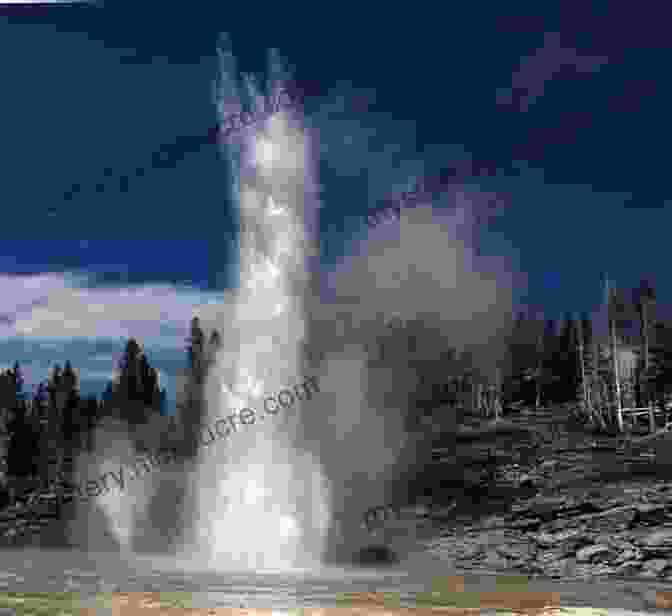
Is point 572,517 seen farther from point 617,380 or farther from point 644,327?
point 644,327

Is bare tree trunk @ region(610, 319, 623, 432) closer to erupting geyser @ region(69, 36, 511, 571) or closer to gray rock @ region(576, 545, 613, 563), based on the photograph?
erupting geyser @ region(69, 36, 511, 571)

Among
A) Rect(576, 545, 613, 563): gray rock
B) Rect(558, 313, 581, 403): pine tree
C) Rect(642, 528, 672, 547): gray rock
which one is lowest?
Rect(576, 545, 613, 563): gray rock

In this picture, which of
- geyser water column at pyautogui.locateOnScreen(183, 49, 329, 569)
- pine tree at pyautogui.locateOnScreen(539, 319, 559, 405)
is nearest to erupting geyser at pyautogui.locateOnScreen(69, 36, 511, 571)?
geyser water column at pyautogui.locateOnScreen(183, 49, 329, 569)

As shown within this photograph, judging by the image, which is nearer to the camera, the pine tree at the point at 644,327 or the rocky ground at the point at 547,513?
the rocky ground at the point at 547,513

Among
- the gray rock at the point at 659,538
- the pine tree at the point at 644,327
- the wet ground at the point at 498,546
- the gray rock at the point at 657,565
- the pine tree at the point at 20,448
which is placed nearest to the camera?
the wet ground at the point at 498,546

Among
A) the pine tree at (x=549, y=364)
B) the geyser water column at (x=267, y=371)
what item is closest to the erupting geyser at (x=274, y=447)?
the geyser water column at (x=267, y=371)

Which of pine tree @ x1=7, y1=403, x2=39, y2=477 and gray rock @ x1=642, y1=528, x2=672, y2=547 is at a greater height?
pine tree @ x1=7, y1=403, x2=39, y2=477

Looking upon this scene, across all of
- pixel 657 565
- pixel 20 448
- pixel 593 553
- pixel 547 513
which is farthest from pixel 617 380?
pixel 20 448

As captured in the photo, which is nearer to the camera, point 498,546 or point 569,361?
point 498,546

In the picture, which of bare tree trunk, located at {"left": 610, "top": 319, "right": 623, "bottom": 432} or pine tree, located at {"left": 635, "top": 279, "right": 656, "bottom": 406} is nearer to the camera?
bare tree trunk, located at {"left": 610, "top": 319, "right": 623, "bottom": 432}

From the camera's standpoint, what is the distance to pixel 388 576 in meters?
33.1

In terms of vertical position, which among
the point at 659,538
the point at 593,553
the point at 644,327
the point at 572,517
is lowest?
the point at 593,553

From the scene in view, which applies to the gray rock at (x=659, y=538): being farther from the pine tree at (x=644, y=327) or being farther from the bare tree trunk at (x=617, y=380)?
the pine tree at (x=644, y=327)

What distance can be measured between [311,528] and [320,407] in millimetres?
26270
